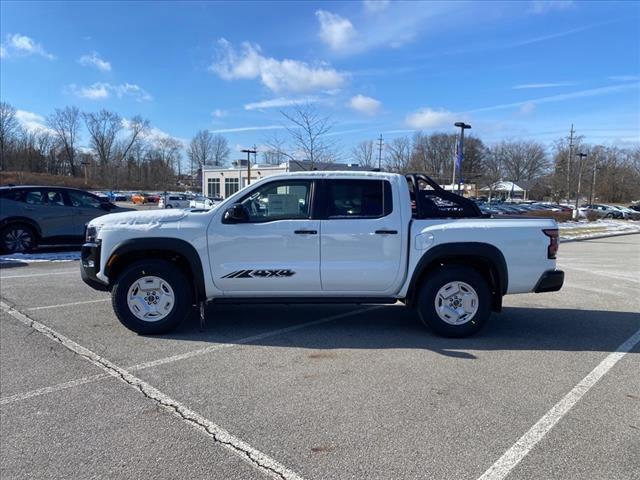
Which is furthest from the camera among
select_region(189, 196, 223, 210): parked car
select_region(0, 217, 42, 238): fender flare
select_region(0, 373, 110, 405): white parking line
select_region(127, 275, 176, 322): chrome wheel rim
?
select_region(0, 217, 42, 238): fender flare

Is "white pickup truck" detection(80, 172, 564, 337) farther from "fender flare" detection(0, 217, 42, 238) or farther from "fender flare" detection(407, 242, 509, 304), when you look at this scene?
"fender flare" detection(0, 217, 42, 238)

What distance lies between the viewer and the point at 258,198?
539 centimetres

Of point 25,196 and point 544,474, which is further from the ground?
point 25,196

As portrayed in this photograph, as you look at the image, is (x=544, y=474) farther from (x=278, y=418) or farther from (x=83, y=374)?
(x=83, y=374)

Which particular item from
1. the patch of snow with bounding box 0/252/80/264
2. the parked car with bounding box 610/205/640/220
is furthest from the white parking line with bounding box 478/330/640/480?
the parked car with bounding box 610/205/640/220

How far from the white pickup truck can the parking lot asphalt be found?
441 millimetres

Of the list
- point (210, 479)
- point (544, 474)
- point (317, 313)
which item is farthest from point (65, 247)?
point (544, 474)

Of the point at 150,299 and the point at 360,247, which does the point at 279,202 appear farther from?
the point at 150,299

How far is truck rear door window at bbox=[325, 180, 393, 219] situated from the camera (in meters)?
5.39

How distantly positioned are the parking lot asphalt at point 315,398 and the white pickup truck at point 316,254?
17.4 inches

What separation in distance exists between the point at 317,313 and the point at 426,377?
8.21 feet

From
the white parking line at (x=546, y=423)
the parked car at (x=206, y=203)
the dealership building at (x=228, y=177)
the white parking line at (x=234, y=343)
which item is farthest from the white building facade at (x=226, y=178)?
the white parking line at (x=546, y=423)

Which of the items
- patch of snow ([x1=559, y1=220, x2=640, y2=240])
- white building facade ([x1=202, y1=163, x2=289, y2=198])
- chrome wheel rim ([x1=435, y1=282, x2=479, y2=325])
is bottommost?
patch of snow ([x1=559, y1=220, x2=640, y2=240])

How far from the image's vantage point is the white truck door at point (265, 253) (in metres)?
5.26
